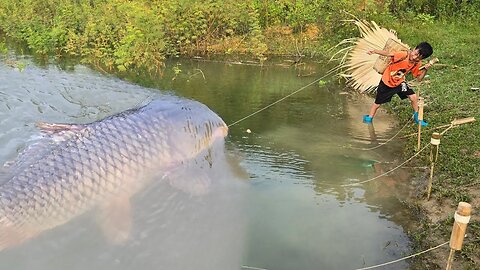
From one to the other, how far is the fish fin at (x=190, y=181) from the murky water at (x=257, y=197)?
0.08 m

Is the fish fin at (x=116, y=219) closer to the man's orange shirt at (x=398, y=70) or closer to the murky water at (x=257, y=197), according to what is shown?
the murky water at (x=257, y=197)

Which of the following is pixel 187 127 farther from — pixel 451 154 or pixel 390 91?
pixel 390 91

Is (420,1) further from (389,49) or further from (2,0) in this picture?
(2,0)

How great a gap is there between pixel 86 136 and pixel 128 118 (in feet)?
1.45

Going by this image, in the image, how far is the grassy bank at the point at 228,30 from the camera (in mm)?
10609

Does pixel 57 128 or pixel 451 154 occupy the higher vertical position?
pixel 57 128

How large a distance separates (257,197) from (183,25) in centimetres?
813

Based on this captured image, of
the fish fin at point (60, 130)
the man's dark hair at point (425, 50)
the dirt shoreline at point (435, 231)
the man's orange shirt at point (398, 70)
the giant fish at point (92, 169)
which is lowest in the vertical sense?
the dirt shoreline at point (435, 231)

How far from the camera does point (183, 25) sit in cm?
1211

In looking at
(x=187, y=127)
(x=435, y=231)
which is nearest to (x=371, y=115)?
(x=435, y=231)

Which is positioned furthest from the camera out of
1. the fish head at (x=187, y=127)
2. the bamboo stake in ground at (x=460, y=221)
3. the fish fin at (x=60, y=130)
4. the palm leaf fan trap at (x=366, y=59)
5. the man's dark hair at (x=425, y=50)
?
the palm leaf fan trap at (x=366, y=59)

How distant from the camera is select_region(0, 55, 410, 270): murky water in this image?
3801 millimetres

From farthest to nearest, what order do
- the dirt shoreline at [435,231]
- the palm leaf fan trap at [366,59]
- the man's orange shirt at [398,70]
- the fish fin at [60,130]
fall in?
the palm leaf fan trap at [366,59] → the man's orange shirt at [398,70] → the fish fin at [60,130] → the dirt shoreline at [435,231]

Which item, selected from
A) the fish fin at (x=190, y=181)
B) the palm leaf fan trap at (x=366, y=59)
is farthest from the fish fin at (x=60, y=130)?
the palm leaf fan trap at (x=366, y=59)
